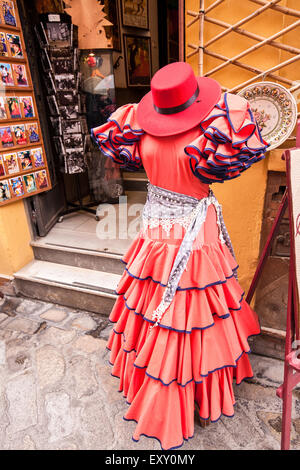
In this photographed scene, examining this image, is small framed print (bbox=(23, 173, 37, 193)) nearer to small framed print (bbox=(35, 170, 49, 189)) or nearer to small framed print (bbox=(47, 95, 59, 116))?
small framed print (bbox=(35, 170, 49, 189))

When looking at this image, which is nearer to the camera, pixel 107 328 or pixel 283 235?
pixel 283 235

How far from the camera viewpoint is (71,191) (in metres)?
4.02

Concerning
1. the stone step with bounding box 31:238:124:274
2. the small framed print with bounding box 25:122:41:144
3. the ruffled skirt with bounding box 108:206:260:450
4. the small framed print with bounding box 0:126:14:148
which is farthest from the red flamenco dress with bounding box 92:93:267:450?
the small framed print with bounding box 25:122:41:144

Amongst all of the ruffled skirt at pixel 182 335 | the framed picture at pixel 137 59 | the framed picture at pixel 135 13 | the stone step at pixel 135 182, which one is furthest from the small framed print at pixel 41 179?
the framed picture at pixel 135 13

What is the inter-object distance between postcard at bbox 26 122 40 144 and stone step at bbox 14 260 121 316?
1.16m

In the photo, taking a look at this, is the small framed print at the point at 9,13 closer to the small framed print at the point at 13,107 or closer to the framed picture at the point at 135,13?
the small framed print at the point at 13,107

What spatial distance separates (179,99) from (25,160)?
6.23 ft

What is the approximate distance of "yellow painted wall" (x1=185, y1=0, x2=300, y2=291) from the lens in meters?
1.58

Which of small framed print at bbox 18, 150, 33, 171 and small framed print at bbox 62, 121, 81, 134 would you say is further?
small framed print at bbox 62, 121, 81, 134

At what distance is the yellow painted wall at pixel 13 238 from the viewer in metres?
2.73

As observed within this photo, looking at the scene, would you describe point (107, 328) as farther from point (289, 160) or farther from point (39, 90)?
point (39, 90)

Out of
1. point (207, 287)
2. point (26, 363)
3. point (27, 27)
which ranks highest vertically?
point (27, 27)

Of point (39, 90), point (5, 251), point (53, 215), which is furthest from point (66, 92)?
point (5, 251)

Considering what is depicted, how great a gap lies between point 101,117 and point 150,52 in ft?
5.36
